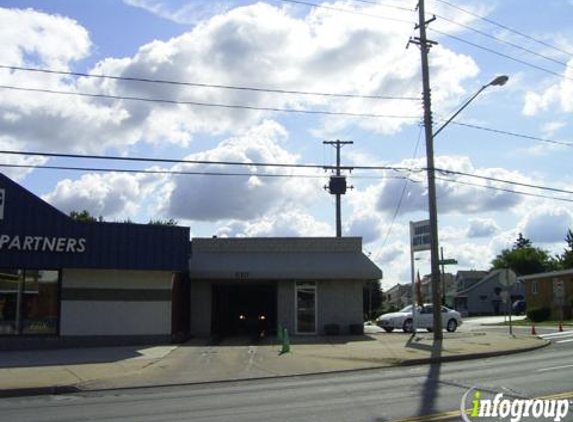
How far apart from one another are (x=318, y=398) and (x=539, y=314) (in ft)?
137

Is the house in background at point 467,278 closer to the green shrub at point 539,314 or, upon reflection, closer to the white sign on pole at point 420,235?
the green shrub at point 539,314

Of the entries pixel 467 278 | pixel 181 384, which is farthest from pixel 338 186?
pixel 467 278

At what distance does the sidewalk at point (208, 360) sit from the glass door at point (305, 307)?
3389 mm

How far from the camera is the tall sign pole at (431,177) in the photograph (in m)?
25.1

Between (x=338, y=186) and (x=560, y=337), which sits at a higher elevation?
(x=338, y=186)

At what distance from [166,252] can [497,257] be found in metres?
110

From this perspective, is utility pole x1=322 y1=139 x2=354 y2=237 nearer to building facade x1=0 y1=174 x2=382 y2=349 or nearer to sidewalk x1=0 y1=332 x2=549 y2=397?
building facade x1=0 y1=174 x2=382 y2=349

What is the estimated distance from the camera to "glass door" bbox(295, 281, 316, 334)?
2980 centimetres

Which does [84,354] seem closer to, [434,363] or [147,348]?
[147,348]

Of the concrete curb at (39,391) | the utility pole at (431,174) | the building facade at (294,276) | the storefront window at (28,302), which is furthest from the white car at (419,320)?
the concrete curb at (39,391)

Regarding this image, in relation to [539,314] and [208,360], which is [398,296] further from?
[208,360]

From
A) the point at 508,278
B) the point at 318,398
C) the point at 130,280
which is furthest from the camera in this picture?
the point at 508,278

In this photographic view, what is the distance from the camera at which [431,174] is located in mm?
25766

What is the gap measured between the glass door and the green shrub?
26.1m
